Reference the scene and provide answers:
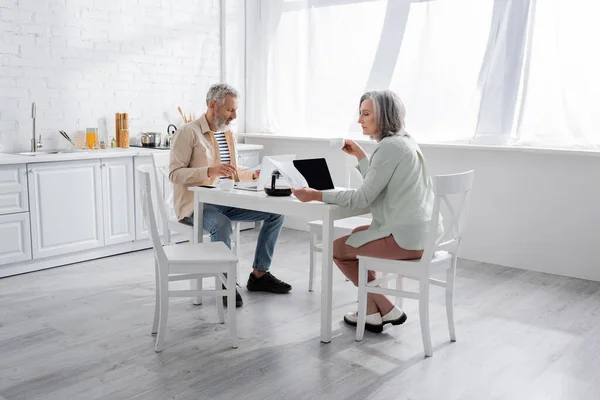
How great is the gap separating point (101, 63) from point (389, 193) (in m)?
2.94

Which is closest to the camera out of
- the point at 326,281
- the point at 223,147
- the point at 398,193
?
the point at 398,193

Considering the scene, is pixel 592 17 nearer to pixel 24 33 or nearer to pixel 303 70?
pixel 303 70

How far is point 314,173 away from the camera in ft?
10.3

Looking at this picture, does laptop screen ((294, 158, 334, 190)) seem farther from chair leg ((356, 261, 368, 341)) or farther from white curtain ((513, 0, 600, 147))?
white curtain ((513, 0, 600, 147))

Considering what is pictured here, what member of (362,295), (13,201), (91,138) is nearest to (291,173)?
(362,295)

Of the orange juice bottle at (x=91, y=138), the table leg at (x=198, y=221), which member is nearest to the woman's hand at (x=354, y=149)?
the table leg at (x=198, y=221)

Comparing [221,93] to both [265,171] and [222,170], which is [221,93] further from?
[265,171]

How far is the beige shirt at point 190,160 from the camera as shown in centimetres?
349

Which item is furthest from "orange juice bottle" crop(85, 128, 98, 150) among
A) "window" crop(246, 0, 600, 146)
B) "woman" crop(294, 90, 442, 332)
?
"woman" crop(294, 90, 442, 332)

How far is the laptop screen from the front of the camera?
122 inches

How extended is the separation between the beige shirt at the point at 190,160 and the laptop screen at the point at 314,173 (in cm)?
61

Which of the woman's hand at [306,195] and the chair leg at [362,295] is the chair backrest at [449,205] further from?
the woman's hand at [306,195]

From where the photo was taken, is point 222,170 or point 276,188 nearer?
point 276,188

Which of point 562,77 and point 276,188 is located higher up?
point 562,77
